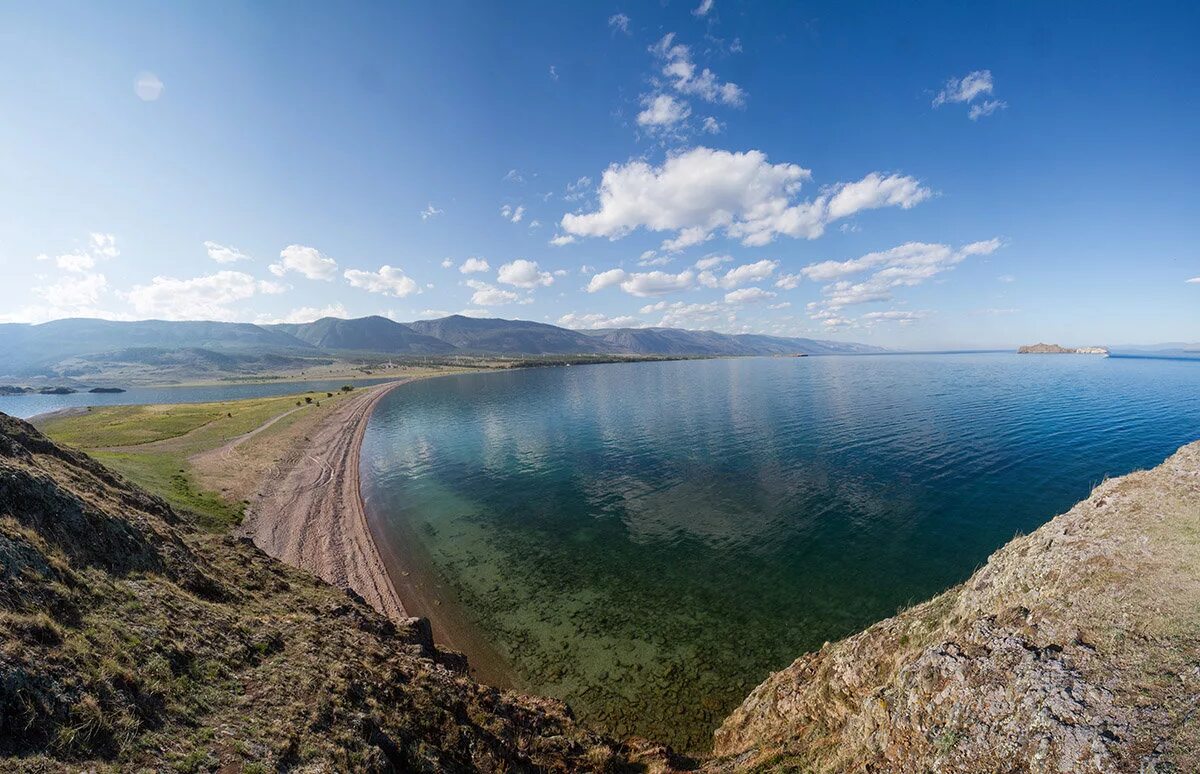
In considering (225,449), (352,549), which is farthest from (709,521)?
(225,449)

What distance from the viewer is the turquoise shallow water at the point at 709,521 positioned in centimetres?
2456

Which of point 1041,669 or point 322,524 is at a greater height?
point 1041,669

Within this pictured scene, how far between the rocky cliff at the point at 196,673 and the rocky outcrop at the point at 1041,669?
7.48 m

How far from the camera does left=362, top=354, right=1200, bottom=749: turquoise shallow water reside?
24562mm

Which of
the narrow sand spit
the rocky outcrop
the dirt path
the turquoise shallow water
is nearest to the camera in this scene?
the rocky outcrop

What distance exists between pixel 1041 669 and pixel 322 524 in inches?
1983

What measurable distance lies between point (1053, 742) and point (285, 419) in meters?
122

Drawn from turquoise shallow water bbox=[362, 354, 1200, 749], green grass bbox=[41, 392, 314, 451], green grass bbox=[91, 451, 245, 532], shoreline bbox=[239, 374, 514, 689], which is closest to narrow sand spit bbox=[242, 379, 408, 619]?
shoreline bbox=[239, 374, 514, 689]

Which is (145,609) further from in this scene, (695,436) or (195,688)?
(695,436)

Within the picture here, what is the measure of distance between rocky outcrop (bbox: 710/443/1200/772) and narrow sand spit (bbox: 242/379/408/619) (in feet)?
84.5

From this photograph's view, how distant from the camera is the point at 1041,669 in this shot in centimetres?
998

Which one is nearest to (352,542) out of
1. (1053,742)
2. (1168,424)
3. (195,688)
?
(195,688)

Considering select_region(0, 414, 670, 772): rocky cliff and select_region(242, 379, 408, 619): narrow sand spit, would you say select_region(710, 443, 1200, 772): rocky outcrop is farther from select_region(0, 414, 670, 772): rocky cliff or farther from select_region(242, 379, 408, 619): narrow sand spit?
select_region(242, 379, 408, 619): narrow sand spit

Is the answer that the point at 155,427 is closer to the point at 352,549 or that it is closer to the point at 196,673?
the point at 352,549
